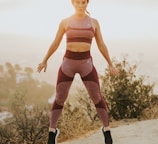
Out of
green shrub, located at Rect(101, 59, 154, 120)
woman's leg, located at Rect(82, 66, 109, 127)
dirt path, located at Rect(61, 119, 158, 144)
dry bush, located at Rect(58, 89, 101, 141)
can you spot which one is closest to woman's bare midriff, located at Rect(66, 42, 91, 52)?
woman's leg, located at Rect(82, 66, 109, 127)

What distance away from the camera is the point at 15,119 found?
43.7ft

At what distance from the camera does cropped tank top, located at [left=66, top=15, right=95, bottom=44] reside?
15.8ft

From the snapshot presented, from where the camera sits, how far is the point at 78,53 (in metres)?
4.86

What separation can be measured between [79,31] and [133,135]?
260 centimetres

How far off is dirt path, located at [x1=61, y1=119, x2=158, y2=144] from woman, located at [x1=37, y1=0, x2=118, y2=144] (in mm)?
1509

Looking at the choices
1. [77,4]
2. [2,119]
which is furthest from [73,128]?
[2,119]

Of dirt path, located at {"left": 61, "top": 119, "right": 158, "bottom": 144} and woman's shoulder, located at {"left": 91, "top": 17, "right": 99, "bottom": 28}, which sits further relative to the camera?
dirt path, located at {"left": 61, "top": 119, "right": 158, "bottom": 144}

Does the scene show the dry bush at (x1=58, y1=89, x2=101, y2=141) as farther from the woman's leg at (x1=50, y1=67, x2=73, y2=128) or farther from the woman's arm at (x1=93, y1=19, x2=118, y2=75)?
the woman's arm at (x1=93, y1=19, x2=118, y2=75)

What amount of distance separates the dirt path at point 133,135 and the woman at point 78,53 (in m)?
1.51

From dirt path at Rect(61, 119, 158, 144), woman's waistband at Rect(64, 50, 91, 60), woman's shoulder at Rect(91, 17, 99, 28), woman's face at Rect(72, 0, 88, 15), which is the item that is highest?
woman's face at Rect(72, 0, 88, 15)

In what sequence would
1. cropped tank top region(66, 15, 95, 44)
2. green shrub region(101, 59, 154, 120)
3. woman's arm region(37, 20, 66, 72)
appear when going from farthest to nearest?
green shrub region(101, 59, 154, 120), woman's arm region(37, 20, 66, 72), cropped tank top region(66, 15, 95, 44)

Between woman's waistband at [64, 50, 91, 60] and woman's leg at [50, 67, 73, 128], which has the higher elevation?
woman's waistband at [64, 50, 91, 60]

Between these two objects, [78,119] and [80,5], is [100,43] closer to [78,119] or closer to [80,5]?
[80,5]

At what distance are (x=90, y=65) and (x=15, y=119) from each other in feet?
28.7
